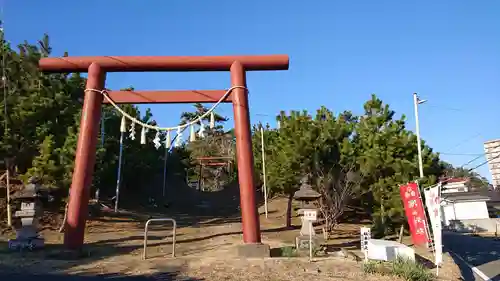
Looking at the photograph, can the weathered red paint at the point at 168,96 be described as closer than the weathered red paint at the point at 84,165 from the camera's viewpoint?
No

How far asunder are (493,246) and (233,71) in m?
17.1

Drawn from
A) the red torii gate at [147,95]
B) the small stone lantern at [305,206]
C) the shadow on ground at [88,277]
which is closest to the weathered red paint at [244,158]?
the red torii gate at [147,95]

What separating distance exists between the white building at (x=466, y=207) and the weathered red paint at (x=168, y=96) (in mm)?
29241

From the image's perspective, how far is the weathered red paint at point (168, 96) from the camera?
1055 centimetres

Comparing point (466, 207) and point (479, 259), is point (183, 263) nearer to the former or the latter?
point (479, 259)

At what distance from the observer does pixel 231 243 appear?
39.0 ft

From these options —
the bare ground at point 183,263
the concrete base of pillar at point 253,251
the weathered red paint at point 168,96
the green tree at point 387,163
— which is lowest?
the bare ground at point 183,263

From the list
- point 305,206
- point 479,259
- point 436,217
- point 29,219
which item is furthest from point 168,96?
point 479,259

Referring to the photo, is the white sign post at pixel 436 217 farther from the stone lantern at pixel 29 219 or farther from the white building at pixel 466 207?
the white building at pixel 466 207

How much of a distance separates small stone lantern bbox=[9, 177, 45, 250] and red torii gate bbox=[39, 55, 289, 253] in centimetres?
144

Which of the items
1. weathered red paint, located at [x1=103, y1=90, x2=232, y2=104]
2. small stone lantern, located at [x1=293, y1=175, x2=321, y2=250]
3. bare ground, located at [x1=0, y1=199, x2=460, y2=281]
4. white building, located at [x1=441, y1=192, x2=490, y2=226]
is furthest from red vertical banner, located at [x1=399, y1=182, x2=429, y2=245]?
white building, located at [x1=441, y1=192, x2=490, y2=226]

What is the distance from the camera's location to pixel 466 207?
33500 millimetres

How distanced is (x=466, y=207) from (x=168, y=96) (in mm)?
31557

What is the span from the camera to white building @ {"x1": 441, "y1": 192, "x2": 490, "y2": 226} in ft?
108
